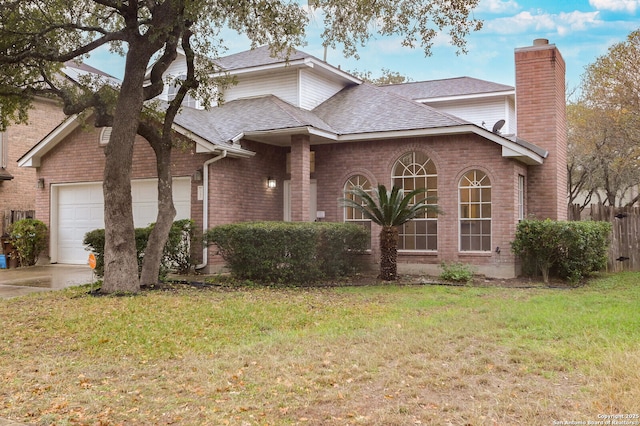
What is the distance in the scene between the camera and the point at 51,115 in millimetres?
20828

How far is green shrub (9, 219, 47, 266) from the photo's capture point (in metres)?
16.7

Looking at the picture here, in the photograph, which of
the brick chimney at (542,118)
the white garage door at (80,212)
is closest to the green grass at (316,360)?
the brick chimney at (542,118)

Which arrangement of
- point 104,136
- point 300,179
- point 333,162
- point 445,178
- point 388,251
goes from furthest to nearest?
point 104,136, point 333,162, point 300,179, point 445,178, point 388,251

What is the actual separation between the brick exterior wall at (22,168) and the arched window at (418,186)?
12.3 m

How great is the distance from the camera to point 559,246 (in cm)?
1293

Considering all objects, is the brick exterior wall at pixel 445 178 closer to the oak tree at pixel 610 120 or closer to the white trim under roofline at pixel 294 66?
the white trim under roofline at pixel 294 66

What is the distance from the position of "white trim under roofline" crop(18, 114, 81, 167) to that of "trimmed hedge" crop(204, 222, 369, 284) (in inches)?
260

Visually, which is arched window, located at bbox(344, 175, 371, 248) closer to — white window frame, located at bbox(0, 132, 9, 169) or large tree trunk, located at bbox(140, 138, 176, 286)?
large tree trunk, located at bbox(140, 138, 176, 286)

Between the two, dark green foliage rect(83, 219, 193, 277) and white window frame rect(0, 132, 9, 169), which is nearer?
dark green foliage rect(83, 219, 193, 277)

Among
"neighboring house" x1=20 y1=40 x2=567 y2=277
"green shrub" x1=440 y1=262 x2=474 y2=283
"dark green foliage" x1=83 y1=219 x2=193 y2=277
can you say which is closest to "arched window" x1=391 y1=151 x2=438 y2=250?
"neighboring house" x1=20 y1=40 x2=567 y2=277

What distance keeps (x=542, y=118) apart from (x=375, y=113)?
15.3 ft

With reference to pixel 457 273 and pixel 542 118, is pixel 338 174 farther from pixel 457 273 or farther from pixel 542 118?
pixel 542 118

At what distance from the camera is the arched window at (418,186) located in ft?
48.1

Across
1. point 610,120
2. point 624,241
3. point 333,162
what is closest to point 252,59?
point 333,162
